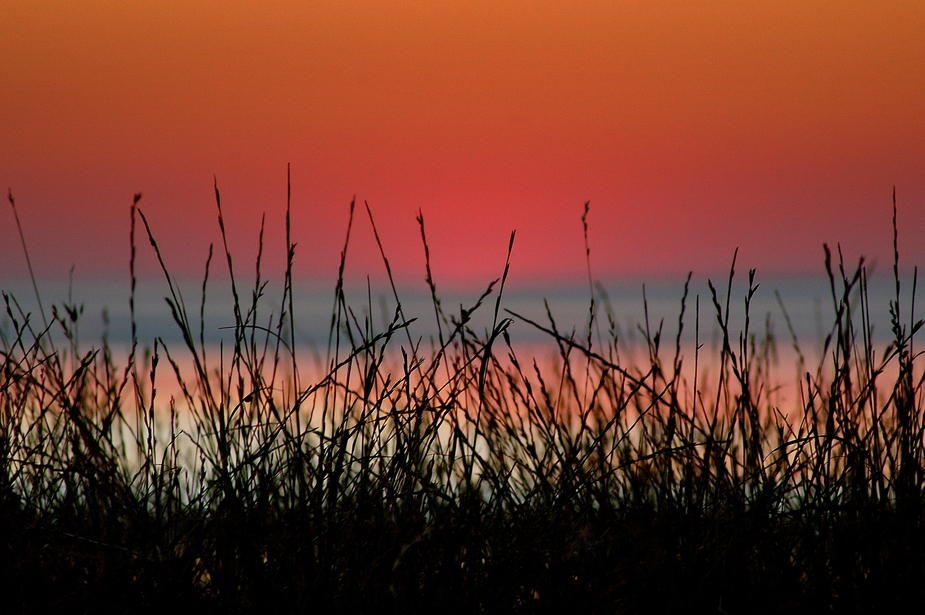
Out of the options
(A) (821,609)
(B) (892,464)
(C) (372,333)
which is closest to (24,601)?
(C) (372,333)

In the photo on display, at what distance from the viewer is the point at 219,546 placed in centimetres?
152

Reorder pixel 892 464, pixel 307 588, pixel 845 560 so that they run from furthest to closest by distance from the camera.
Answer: pixel 892 464
pixel 845 560
pixel 307 588

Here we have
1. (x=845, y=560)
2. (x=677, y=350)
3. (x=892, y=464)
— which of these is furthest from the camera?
(x=677, y=350)

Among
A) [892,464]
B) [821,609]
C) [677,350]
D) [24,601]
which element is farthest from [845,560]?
[24,601]

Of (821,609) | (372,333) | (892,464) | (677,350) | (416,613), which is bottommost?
(821,609)

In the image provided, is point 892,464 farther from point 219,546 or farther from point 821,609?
point 219,546

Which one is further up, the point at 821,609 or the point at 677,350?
the point at 677,350

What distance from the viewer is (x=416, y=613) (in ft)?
4.89

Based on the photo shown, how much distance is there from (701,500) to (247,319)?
3.28 ft

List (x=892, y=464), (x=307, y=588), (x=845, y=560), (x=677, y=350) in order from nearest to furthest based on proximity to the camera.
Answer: (x=307, y=588), (x=845, y=560), (x=892, y=464), (x=677, y=350)

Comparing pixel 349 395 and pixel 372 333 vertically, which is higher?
pixel 372 333

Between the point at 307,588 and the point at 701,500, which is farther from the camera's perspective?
the point at 701,500

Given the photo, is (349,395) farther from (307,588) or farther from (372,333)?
(307,588)

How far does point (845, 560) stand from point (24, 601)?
1.61 m
